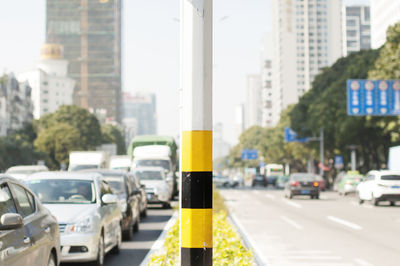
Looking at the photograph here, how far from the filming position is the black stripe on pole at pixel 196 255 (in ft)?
15.5

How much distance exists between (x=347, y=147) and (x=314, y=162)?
32.2 meters

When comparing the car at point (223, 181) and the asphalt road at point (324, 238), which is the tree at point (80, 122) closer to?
the car at point (223, 181)

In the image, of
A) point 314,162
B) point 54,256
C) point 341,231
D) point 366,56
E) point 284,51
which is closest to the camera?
point 54,256

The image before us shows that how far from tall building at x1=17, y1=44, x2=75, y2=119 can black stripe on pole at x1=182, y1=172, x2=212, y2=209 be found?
17488 cm

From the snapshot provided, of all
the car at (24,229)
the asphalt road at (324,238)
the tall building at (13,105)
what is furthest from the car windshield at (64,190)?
the tall building at (13,105)

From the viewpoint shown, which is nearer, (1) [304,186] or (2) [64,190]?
(2) [64,190]

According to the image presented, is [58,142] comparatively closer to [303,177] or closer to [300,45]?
[303,177]

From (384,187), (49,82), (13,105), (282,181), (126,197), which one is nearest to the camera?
(126,197)

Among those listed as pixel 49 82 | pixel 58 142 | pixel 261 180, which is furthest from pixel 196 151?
pixel 49 82

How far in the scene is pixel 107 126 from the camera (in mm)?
140750

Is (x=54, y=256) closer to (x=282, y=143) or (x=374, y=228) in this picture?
(x=374, y=228)

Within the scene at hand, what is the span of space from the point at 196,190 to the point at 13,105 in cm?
11934

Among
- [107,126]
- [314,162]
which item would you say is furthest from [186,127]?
[107,126]

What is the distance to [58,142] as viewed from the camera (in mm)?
96625
